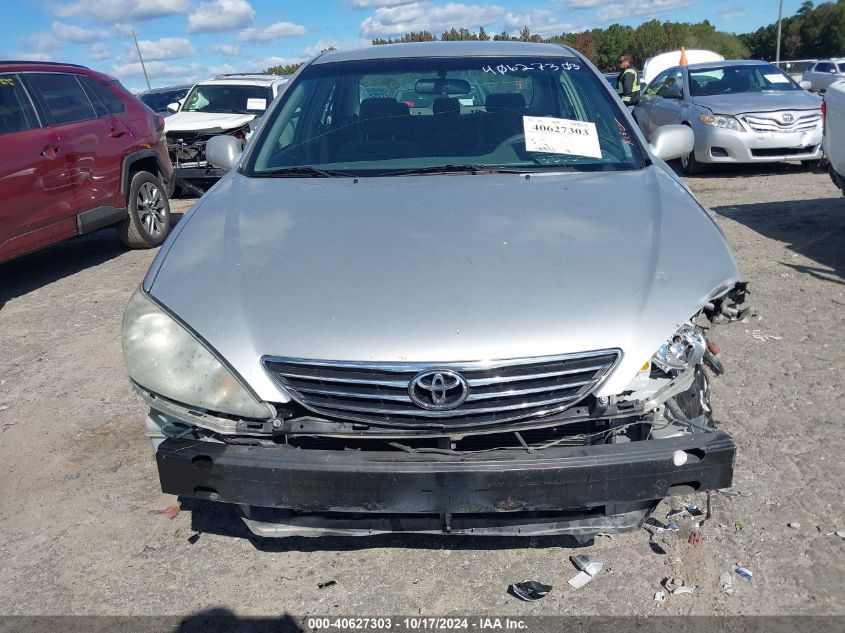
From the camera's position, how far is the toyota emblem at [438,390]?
6.92 feet

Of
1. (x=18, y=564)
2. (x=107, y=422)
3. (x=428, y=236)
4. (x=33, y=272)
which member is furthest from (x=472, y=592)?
(x=33, y=272)

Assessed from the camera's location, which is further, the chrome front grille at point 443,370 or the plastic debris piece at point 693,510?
the plastic debris piece at point 693,510

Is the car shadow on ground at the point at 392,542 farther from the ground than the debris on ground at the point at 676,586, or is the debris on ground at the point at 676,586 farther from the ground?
the car shadow on ground at the point at 392,542

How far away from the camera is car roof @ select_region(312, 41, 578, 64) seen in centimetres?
393

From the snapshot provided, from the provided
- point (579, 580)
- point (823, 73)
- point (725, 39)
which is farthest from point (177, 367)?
point (725, 39)

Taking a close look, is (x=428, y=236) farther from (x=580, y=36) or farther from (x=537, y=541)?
(x=580, y=36)

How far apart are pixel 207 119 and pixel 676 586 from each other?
9.10 m

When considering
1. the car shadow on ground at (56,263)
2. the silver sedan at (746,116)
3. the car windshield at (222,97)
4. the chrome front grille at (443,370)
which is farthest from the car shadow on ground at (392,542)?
the car windshield at (222,97)

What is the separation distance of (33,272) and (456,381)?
6.16 m

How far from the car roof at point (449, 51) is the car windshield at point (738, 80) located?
713cm

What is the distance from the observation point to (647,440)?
7.30 ft

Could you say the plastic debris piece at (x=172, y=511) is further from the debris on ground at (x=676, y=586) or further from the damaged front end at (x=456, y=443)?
the debris on ground at (x=676, y=586)

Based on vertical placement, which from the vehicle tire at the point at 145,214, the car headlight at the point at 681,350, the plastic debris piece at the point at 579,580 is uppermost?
the car headlight at the point at 681,350

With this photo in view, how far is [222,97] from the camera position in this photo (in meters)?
11.1
